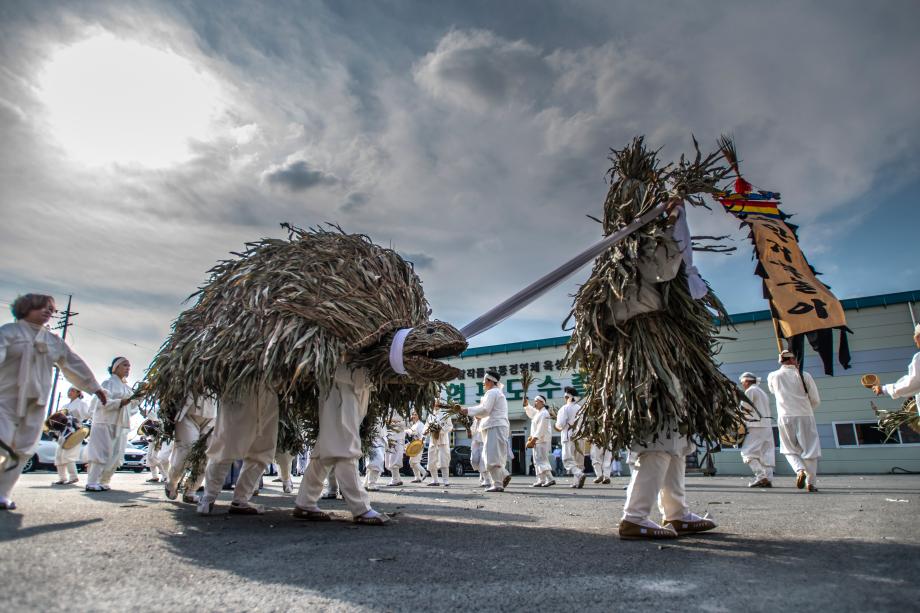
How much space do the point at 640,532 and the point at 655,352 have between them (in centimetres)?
133

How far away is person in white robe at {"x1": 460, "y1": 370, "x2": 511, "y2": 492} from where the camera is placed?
11.0 metres

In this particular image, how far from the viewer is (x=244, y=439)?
215 inches

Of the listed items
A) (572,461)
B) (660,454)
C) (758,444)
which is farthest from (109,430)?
(758,444)

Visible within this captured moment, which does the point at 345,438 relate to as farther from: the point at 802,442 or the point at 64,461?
the point at 64,461

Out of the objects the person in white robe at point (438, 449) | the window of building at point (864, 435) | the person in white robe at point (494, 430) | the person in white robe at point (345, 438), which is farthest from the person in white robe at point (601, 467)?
the window of building at point (864, 435)

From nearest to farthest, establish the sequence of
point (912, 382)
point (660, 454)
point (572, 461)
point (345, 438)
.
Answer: point (660, 454) < point (345, 438) < point (912, 382) < point (572, 461)

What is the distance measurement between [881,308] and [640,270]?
2187 cm

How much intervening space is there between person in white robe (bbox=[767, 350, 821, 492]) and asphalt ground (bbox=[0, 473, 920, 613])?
15.2 feet

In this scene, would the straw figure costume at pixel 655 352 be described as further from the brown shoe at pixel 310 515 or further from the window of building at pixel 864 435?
the window of building at pixel 864 435

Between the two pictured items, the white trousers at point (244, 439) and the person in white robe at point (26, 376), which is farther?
the white trousers at point (244, 439)

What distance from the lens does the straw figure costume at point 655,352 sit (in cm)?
401

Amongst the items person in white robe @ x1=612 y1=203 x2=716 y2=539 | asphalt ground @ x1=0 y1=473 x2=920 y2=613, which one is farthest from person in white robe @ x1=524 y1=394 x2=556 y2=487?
person in white robe @ x1=612 y1=203 x2=716 y2=539

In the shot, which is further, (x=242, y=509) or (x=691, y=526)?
(x=242, y=509)

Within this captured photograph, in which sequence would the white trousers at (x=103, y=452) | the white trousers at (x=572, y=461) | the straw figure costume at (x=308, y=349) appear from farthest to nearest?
the white trousers at (x=572, y=461) → the white trousers at (x=103, y=452) → the straw figure costume at (x=308, y=349)
